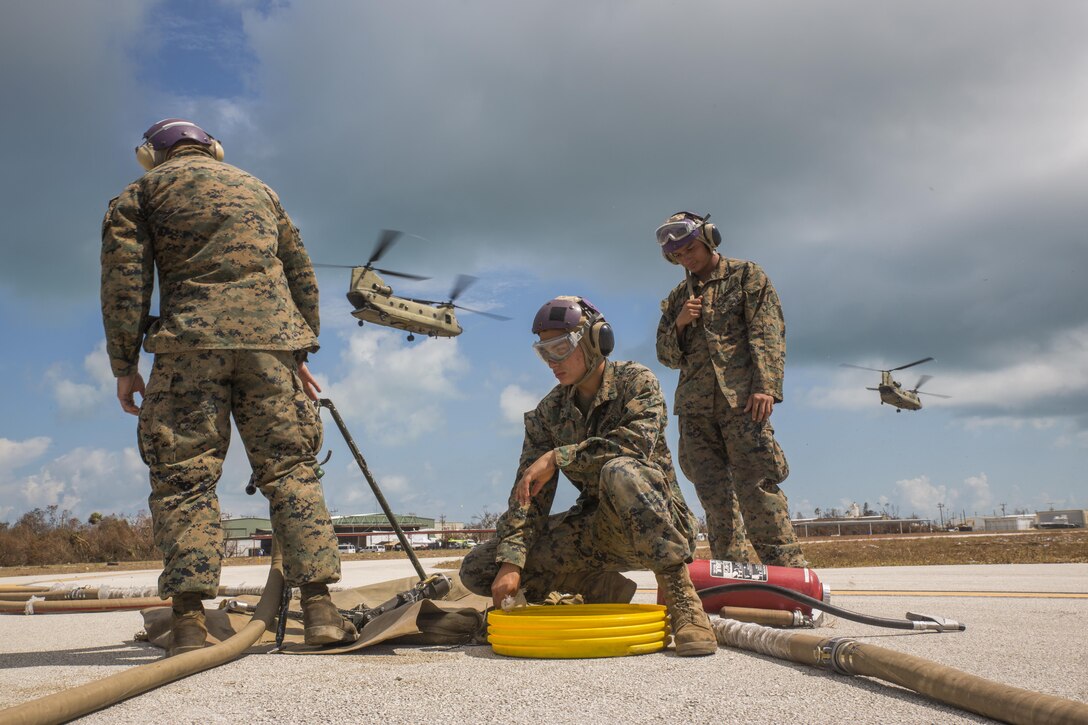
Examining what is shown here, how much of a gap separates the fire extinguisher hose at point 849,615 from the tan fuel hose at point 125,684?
2195mm

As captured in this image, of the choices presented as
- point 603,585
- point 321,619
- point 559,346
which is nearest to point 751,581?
point 603,585

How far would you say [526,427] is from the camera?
13.9 feet

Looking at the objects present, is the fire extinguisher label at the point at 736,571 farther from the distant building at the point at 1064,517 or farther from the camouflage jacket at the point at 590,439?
the distant building at the point at 1064,517

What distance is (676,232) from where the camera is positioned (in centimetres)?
559

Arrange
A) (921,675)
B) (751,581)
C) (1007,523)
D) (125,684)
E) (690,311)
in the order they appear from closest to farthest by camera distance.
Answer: (921,675) → (125,684) → (751,581) → (690,311) → (1007,523)

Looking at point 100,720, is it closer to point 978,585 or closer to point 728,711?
point 728,711

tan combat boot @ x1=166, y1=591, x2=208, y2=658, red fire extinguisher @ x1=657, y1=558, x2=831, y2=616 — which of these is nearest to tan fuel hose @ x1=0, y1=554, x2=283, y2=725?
tan combat boot @ x1=166, y1=591, x2=208, y2=658

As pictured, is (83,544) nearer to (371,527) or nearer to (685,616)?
(685,616)

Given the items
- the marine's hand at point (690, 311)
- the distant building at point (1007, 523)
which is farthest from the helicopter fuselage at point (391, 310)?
the distant building at point (1007, 523)

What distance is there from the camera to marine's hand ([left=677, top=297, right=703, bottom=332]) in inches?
219

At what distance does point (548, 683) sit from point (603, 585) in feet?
5.67

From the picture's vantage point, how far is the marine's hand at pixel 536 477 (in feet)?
12.2

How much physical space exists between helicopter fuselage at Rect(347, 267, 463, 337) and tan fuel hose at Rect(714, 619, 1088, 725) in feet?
120

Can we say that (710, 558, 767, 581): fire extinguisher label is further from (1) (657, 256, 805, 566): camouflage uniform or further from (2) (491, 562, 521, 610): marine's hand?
(2) (491, 562, 521, 610): marine's hand
